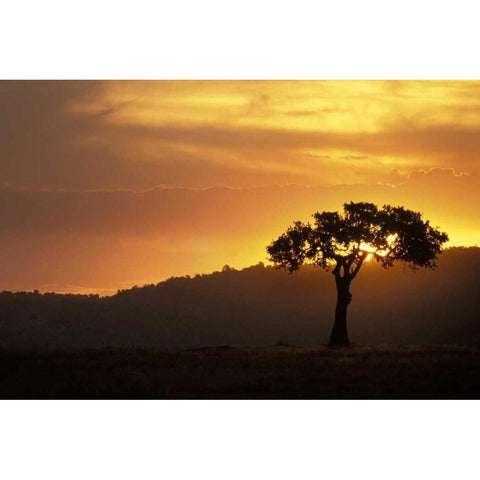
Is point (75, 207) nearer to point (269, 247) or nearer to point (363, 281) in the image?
point (269, 247)

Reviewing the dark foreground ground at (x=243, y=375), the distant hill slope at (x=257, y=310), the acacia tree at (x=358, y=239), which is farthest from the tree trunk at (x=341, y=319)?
the distant hill slope at (x=257, y=310)

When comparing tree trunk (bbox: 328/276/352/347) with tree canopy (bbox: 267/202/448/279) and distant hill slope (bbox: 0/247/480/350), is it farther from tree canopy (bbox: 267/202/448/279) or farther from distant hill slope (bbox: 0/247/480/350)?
distant hill slope (bbox: 0/247/480/350)

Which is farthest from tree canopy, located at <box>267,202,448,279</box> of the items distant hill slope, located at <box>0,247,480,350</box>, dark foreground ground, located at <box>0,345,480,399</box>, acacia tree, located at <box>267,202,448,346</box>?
dark foreground ground, located at <box>0,345,480,399</box>

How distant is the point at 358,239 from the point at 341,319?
3851 mm

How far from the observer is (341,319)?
143 feet

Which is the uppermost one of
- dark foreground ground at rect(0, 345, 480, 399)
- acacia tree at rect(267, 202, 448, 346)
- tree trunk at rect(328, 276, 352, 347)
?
acacia tree at rect(267, 202, 448, 346)

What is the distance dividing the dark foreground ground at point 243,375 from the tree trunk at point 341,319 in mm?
5192

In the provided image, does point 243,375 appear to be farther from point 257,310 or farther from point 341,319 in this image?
point 257,310

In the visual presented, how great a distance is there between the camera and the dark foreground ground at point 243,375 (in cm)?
2617

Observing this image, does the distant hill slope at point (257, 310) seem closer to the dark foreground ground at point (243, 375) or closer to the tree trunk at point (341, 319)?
the tree trunk at point (341, 319)

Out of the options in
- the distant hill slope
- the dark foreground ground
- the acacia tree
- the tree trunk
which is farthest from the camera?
the distant hill slope

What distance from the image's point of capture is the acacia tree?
4425cm

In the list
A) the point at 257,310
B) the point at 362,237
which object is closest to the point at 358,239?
the point at 362,237

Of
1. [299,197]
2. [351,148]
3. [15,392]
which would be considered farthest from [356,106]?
[15,392]
